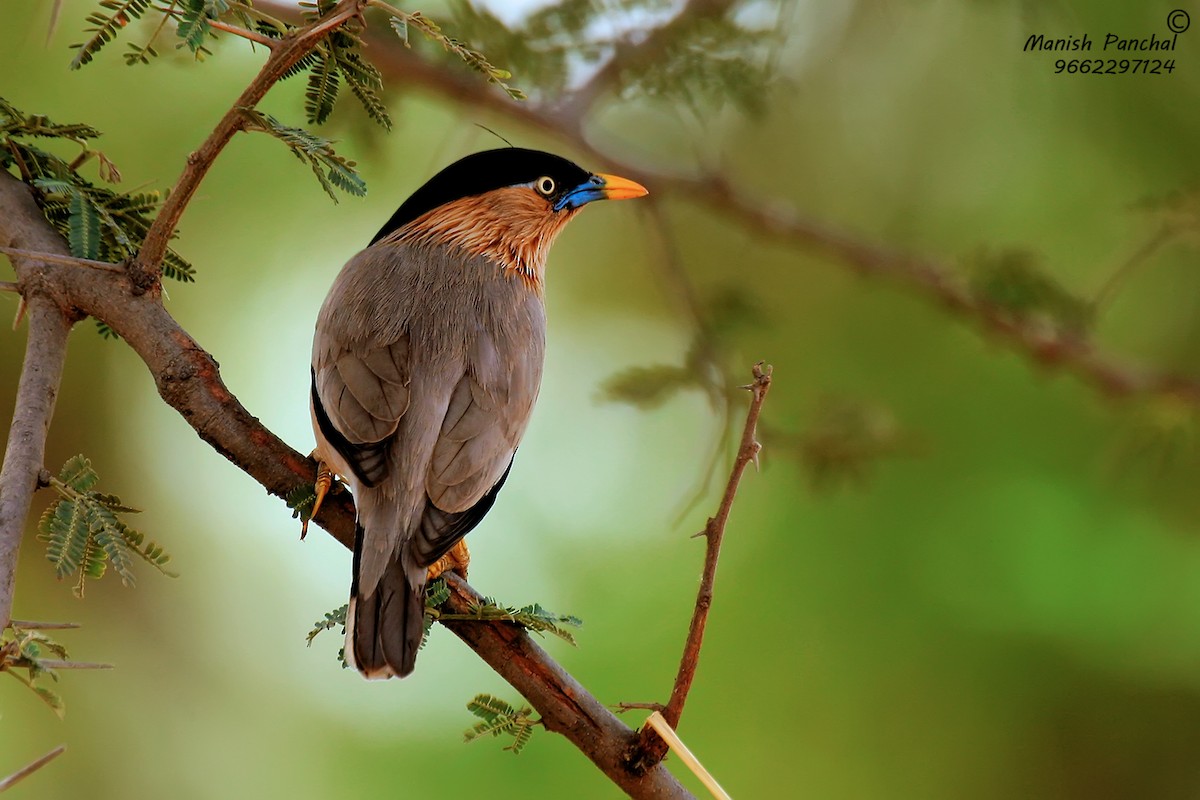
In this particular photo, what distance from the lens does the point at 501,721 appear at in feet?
8.07

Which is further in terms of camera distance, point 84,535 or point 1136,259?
point 1136,259

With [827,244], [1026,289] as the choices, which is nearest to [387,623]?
[827,244]

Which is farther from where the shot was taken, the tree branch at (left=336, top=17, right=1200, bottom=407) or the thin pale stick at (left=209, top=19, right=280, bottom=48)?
the tree branch at (left=336, top=17, right=1200, bottom=407)

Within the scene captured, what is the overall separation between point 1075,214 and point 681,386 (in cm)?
323

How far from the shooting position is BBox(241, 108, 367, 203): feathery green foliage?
6.72 ft

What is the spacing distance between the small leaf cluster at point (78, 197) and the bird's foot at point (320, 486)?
1.82ft

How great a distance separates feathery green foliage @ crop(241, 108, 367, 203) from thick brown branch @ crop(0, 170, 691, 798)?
522 mm

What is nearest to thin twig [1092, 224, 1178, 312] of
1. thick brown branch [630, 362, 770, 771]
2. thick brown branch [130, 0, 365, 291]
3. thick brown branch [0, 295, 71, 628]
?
thick brown branch [630, 362, 770, 771]

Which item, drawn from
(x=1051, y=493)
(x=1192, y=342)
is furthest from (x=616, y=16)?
(x=1192, y=342)

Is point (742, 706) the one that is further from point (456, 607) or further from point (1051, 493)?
point (456, 607)

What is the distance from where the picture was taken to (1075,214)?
19.2ft

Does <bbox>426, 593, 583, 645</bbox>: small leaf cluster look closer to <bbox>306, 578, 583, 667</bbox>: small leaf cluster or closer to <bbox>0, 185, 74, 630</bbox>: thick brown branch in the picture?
<bbox>306, 578, 583, 667</bbox>: small leaf cluster

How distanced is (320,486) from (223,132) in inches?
34.4

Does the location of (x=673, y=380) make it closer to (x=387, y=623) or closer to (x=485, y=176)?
(x=485, y=176)
